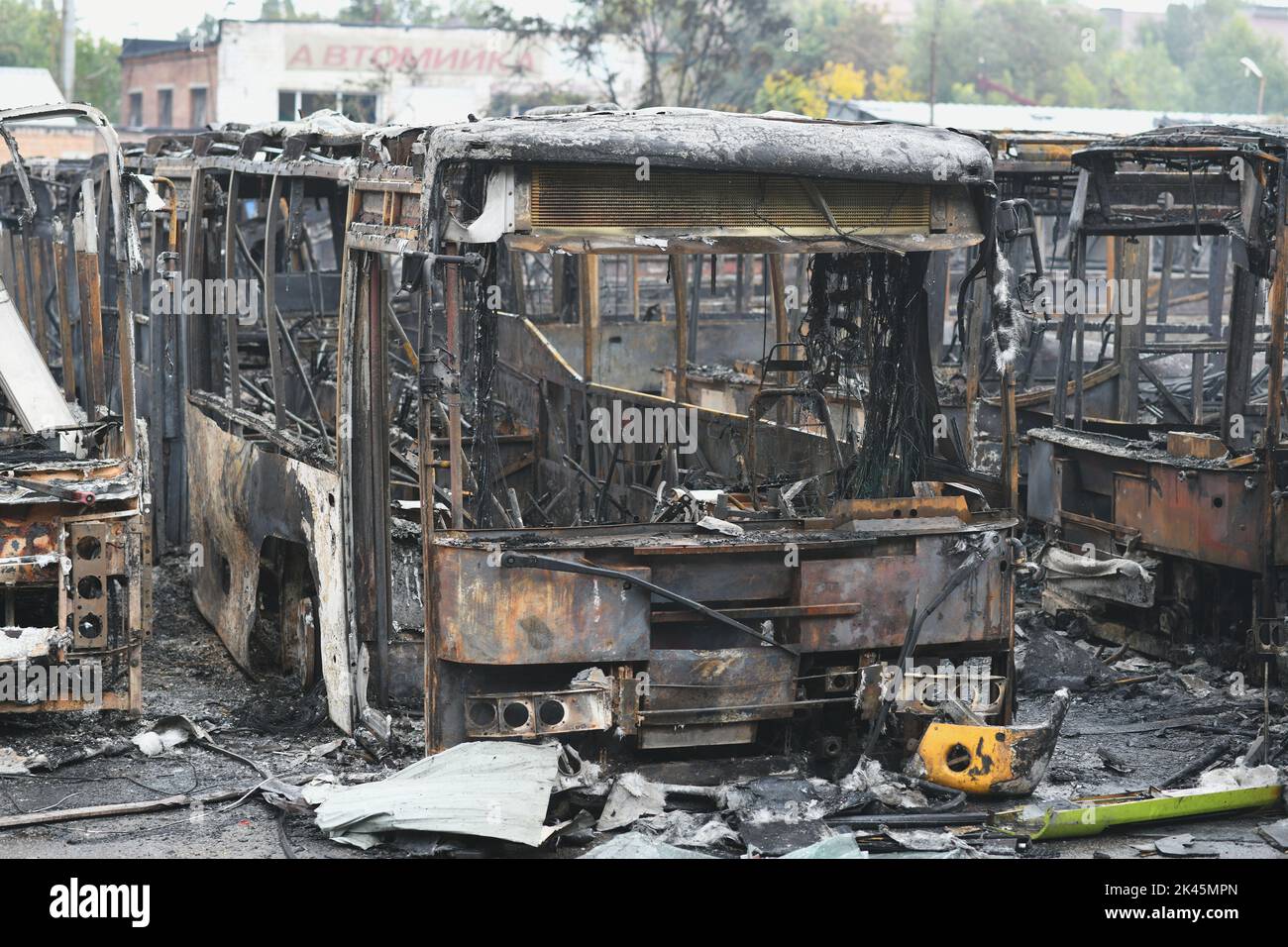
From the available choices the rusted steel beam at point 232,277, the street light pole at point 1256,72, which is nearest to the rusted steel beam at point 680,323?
the rusted steel beam at point 232,277

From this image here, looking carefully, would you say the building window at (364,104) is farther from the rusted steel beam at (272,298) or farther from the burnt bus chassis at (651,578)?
the burnt bus chassis at (651,578)

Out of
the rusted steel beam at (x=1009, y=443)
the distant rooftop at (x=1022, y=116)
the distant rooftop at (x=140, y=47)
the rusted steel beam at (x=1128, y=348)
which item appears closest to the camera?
the rusted steel beam at (x=1009, y=443)

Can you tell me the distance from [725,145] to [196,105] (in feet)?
137

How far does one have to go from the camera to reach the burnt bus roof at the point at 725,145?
6.36m

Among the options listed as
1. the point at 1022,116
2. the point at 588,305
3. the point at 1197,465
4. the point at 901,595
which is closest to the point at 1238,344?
the point at 1197,465

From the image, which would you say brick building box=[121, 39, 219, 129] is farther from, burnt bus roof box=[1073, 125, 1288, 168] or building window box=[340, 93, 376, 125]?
burnt bus roof box=[1073, 125, 1288, 168]

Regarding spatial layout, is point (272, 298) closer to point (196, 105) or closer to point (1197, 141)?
point (1197, 141)

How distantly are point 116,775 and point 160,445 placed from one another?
476cm

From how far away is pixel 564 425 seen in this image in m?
10.6

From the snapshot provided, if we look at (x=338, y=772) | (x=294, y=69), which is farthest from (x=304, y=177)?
(x=294, y=69)

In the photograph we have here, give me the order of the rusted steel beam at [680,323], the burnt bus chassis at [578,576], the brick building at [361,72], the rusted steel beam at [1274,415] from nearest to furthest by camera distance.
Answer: the burnt bus chassis at [578,576], the rusted steel beam at [1274,415], the rusted steel beam at [680,323], the brick building at [361,72]

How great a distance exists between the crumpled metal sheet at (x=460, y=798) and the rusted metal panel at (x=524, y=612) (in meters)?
0.37

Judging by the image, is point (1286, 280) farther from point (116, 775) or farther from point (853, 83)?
point (853, 83)

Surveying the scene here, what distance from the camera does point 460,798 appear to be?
245 inches
